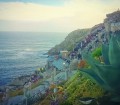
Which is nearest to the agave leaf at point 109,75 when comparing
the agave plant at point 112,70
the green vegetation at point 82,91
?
the agave plant at point 112,70

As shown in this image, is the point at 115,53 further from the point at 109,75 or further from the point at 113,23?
the point at 113,23

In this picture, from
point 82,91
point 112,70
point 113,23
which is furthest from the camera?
point 113,23

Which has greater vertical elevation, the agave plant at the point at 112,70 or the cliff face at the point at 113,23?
the cliff face at the point at 113,23

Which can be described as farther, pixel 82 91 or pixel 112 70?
pixel 82 91

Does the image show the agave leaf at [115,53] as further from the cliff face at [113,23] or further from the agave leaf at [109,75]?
the cliff face at [113,23]

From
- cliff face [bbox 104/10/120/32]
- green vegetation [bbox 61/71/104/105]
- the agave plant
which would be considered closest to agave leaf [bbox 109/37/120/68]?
the agave plant

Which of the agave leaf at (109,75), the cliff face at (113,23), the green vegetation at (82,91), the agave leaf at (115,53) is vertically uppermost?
the cliff face at (113,23)

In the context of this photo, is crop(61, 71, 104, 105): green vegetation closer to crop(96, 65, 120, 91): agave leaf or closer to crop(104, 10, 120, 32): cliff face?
crop(96, 65, 120, 91): agave leaf

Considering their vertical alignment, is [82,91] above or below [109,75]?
below

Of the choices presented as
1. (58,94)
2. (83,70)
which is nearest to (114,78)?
(83,70)

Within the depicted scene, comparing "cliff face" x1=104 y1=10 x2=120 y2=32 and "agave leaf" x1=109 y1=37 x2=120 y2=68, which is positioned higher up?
"cliff face" x1=104 y1=10 x2=120 y2=32

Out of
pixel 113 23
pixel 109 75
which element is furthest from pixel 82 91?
pixel 113 23
